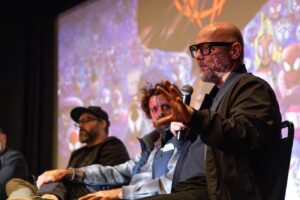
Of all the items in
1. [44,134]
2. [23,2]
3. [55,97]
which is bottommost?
[44,134]

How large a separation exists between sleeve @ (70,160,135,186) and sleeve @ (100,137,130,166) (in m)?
0.51

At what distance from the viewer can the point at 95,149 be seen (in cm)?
332

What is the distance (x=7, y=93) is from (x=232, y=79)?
3.93 meters

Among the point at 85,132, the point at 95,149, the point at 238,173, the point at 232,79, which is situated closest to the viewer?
the point at 238,173

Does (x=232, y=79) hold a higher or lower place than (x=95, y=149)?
higher

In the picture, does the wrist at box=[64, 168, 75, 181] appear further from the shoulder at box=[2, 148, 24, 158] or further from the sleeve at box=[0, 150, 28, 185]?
the shoulder at box=[2, 148, 24, 158]

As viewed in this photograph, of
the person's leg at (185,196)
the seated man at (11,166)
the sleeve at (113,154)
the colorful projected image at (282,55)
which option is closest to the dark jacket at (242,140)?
the person's leg at (185,196)

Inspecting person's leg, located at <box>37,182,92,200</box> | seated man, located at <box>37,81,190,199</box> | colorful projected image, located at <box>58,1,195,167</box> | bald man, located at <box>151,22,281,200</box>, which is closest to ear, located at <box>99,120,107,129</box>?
colorful projected image, located at <box>58,1,195,167</box>

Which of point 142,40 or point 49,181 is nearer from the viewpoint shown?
point 49,181

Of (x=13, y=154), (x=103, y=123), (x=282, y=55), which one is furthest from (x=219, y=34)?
(x=13, y=154)

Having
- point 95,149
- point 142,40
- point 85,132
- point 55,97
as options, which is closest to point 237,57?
point 95,149

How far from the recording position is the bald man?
1512 millimetres

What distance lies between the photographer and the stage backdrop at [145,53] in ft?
9.93

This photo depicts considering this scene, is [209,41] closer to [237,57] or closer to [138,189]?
[237,57]
